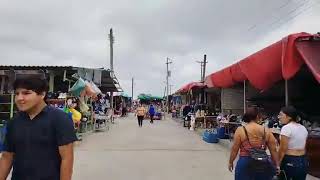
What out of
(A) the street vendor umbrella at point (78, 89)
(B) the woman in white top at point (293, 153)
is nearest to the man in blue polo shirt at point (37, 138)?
(B) the woman in white top at point (293, 153)

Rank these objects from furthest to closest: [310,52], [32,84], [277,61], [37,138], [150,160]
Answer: [150,160] → [277,61] → [310,52] → [32,84] → [37,138]

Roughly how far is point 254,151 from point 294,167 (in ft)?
2.00

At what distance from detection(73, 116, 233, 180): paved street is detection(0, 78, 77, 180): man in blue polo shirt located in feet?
19.3

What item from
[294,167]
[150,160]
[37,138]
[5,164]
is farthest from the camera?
[150,160]

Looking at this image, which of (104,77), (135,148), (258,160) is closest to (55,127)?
(258,160)

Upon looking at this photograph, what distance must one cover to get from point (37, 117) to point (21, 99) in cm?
20

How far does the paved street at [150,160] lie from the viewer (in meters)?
9.84

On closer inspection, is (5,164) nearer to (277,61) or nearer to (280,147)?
(280,147)

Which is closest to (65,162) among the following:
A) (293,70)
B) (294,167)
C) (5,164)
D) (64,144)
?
(64,144)

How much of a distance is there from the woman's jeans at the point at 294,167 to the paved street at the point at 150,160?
3.70m

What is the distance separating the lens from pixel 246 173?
18.9 feet

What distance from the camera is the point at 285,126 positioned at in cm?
598

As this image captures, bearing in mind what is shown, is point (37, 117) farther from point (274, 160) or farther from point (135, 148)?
point (135, 148)

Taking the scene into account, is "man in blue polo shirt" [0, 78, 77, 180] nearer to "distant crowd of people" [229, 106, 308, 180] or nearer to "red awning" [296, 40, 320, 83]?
"distant crowd of people" [229, 106, 308, 180]
